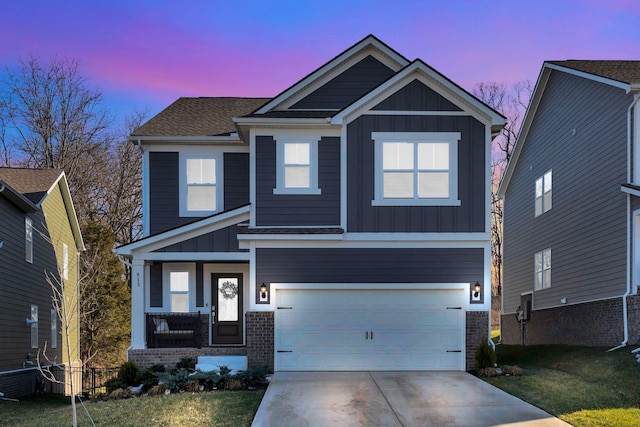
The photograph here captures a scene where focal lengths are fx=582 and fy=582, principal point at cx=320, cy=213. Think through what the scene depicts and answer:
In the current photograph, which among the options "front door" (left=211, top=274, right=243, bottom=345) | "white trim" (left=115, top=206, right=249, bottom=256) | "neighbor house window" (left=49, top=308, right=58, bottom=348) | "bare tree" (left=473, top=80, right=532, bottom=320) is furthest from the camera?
"bare tree" (left=473, top=80, right=532, bottom=320)

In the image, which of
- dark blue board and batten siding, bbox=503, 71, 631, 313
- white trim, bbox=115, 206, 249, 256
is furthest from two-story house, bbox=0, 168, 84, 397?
dark blue board and batten siding, bbox=503, 71, 631, 313

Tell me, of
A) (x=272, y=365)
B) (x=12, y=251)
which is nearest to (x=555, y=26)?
(x=272, y=365)

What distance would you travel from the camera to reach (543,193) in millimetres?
19688

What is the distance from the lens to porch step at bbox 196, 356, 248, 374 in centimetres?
1340

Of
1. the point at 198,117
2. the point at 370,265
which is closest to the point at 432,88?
the point at 370,265

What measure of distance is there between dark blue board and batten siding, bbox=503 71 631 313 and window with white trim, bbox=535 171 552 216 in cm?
24

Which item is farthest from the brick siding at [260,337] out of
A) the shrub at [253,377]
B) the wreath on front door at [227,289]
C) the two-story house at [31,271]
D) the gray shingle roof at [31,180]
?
the gray shingle roof at [31,180]

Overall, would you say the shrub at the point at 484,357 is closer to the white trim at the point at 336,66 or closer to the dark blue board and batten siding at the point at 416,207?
the dark blue board and batten siding at the point at 416,207

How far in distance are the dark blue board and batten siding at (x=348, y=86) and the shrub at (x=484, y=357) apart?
6.85 m

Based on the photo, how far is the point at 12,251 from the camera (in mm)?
16172

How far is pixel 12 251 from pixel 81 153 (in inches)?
489

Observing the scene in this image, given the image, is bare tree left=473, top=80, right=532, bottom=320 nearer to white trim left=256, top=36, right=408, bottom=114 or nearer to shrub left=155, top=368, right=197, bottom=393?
white trim left=256, top=36, right=408, bottom=114

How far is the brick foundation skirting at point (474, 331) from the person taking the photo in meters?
13.1

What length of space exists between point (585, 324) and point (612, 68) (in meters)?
7.07
